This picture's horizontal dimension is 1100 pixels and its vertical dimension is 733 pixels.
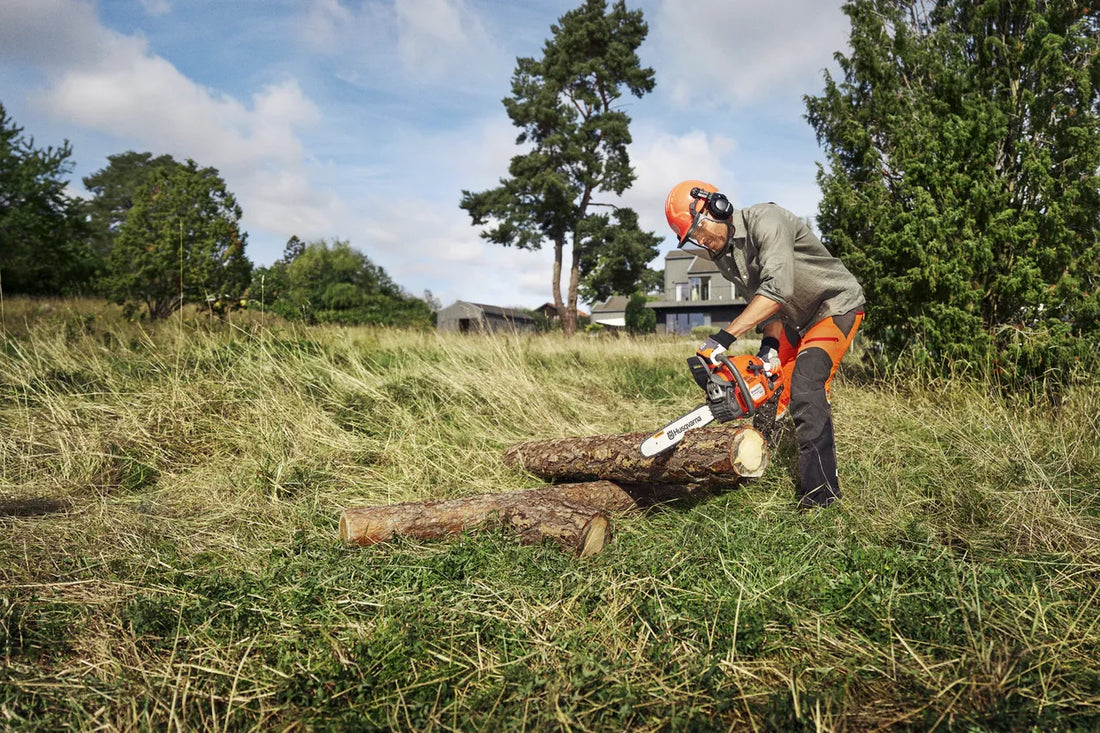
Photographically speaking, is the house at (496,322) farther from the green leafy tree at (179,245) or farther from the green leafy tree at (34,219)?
the green leafy tree at (34,219)

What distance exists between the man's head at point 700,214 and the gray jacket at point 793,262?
9 centimetres

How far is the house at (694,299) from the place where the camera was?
43781 millimetres

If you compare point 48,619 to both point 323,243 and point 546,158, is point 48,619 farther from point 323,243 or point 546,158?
point 323,243

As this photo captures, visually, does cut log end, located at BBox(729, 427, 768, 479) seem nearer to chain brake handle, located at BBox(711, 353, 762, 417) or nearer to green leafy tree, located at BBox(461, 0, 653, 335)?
chain brake handle, located at BBox(711, 353, 762, 417)

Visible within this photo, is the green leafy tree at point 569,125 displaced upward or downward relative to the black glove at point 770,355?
upward

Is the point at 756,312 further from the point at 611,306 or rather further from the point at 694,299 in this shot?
the point at 611,306

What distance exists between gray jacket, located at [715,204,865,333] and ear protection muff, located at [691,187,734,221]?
0.30 feet

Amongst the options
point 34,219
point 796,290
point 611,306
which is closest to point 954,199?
point 796,290

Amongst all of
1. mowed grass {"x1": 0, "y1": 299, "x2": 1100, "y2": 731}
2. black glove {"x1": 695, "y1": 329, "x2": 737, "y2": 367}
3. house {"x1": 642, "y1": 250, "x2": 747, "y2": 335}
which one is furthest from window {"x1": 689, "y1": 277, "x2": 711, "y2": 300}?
black glove {"x1": 695, "y1": 329, "x2": 737, "y2": 367}

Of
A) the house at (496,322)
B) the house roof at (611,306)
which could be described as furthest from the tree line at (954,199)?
the house roof at (611,306)

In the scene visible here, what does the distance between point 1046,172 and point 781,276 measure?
13.1 ft

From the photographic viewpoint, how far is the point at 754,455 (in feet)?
12.7

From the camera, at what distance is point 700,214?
405 centimetres

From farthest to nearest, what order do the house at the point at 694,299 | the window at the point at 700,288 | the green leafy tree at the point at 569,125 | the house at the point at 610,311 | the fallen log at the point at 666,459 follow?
the house at the point at 610,311
the window at the point at 700,288
the house at the point at 694,299
the green leafy tree at the point at 569,125
the fallen log at the point at 666,459
